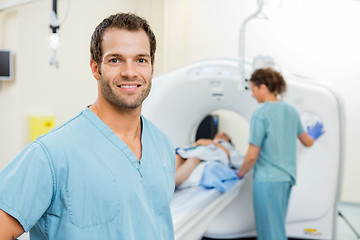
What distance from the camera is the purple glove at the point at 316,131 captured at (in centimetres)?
231

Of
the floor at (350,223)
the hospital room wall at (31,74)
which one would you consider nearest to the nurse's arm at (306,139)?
the floor at (350,223)

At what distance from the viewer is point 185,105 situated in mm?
2641

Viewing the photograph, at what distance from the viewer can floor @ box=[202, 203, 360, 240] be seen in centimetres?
278

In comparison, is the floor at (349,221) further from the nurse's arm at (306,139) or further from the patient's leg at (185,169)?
the patient's leg at (185,169)

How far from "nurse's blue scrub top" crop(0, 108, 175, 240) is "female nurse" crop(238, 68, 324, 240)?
1257mm

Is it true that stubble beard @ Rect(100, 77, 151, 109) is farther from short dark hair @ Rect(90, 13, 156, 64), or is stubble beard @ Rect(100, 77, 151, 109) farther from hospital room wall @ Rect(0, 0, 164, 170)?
hospital room wall @ Rect(0, 0, 164, 170)

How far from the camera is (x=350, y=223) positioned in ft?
10.2

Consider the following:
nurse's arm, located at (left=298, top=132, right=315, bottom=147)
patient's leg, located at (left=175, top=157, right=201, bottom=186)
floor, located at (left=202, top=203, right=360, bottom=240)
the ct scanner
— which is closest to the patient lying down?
patient's leg, located at (left=175, top=157, right=201, bottom=186)

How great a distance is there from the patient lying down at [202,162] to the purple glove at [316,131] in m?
0.57

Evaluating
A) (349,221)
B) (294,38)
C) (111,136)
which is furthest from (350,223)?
(111,136)

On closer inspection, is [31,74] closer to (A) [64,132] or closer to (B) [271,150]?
(B) [271,150]

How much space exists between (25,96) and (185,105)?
1.09 meters

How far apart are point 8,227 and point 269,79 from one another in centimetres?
165

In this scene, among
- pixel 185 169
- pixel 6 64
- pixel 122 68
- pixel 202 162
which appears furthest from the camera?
pixel 202 162
